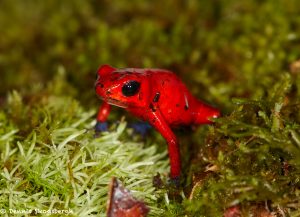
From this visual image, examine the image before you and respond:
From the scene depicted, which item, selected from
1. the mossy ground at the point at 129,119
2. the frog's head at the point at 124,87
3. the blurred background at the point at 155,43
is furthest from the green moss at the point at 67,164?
the blurred background at the point at 155,43

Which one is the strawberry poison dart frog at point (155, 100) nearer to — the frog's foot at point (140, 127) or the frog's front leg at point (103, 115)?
the frog's front leg at point (103, 115)

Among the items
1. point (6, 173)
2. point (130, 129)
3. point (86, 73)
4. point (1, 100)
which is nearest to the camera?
point (6, 173)

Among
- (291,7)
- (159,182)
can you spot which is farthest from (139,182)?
(291,7)

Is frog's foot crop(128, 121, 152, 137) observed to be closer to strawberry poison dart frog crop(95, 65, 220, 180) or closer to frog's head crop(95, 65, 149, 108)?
strawberry poison dart frog crop(95, 65, 220, 180)

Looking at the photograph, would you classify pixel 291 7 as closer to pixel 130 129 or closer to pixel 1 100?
pixel 130 129

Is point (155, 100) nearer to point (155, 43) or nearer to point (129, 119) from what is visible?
point (129, 119)

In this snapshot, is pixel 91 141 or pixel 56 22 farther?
pixel 56 22

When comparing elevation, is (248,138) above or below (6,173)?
above

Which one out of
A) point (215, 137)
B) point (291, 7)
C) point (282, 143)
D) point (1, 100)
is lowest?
point (1, 100)
